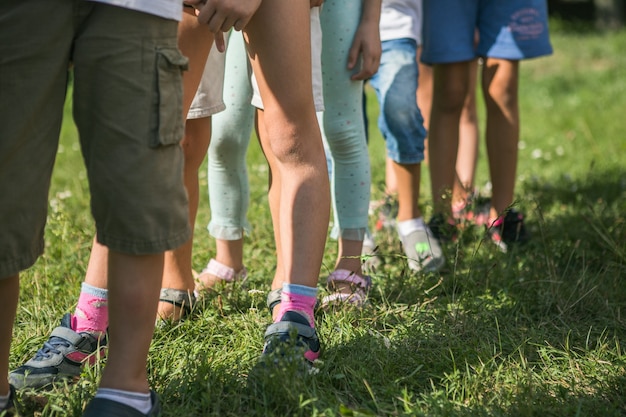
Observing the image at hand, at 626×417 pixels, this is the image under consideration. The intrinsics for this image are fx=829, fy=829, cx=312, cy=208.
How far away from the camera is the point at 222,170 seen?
3.13m

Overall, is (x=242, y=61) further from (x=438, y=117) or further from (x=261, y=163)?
(x=261, y=163)

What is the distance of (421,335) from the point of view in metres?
2.55

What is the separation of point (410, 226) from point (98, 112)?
201 cm

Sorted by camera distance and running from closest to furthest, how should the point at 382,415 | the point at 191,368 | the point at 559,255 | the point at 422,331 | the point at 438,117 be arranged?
the point at 382,415, the point at 191,368, the point at 422,331, the point at 559,255, the point at 438,117

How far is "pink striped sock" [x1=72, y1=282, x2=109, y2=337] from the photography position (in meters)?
2.41

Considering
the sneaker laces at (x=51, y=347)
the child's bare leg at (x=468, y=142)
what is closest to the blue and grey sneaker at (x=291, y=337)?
the sneaker laces at (x=51, y=347)

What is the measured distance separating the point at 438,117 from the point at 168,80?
2154mm

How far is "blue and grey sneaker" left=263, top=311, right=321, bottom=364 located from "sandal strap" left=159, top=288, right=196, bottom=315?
0.44 metres

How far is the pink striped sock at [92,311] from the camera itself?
2406 millimetres

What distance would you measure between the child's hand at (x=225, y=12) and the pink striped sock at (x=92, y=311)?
2.71 ft

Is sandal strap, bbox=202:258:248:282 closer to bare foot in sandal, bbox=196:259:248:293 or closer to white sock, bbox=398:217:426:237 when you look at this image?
bare foot in sandal, bbox=196:259:248:293

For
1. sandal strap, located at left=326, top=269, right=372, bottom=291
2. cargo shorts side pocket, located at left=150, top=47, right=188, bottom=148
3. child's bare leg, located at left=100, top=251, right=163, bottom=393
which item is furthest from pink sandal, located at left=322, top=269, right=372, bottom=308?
cargo shorts side pocket, located at left=150, top=47, right=188, bottom=148

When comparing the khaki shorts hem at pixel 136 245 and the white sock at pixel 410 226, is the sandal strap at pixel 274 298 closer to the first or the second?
the khaki shorts hem at pixel 136 245

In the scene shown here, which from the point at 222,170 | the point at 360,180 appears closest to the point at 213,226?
the point at 222,170
